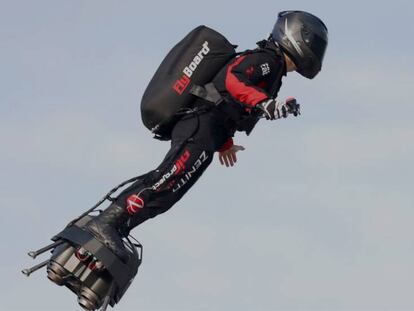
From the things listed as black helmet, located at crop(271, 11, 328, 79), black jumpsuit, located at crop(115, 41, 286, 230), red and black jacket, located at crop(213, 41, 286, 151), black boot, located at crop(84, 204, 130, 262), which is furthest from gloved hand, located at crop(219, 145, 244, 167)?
black boot, located at crop(84, 204, 130, 262)

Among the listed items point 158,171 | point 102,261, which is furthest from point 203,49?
point 102,261

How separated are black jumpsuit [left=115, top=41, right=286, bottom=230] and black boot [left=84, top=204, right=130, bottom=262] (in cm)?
10

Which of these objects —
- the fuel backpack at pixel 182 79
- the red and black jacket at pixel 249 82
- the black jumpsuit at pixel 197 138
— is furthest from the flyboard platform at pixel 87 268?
the red and black jacket at pixel 249 82

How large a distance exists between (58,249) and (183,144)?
1.85 meters

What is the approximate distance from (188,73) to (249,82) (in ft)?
2.54

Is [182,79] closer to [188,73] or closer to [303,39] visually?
[188,73]

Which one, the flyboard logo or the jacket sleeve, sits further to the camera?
the flyboard logo

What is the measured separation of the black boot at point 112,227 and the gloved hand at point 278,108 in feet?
6.55

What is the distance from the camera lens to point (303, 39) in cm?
1479

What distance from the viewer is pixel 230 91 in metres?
14.3

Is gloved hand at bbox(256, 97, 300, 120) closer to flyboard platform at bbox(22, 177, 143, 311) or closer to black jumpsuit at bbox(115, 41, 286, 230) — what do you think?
black jumpsuit at bbox(115, 41, 286, 230)

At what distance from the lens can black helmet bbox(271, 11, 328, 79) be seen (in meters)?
14.8

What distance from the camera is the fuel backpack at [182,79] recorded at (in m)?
14.6

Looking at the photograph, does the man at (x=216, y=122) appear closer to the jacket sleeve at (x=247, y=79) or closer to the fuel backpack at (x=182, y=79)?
the jacket sleeve at (x=247, y=79)
